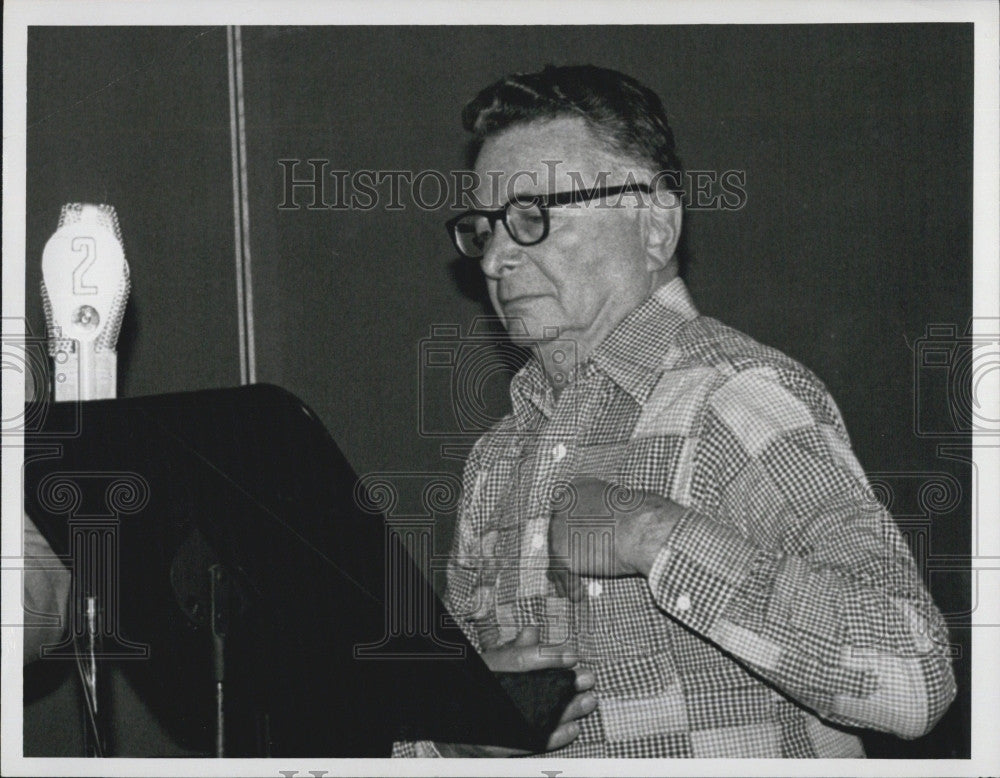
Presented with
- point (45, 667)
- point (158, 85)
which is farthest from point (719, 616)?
point (158, 85)

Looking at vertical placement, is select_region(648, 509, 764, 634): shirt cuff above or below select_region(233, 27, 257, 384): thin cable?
below

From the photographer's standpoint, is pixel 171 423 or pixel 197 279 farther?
pixel 197 279

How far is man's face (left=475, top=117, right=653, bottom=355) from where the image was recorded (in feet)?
5.55

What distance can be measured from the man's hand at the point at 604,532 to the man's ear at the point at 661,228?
0.38 m

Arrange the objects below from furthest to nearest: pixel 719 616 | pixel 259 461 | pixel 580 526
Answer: pixel 580 526 < pixel 719 616 < pixel 259 461

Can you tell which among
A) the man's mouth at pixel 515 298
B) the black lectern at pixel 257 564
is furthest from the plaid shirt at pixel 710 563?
the black lectern at pixel 257 564

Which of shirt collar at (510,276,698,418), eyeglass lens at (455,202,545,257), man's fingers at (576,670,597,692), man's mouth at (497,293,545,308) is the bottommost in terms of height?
man's fingers at (576,670,597,692)

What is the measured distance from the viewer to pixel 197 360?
188cm

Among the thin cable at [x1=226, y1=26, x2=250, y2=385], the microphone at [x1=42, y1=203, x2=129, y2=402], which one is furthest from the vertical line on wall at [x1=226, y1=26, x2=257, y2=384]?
the microphone at [x1=42, y1=203, x2=129, y2=402]

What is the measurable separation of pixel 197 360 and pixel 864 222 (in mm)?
1108

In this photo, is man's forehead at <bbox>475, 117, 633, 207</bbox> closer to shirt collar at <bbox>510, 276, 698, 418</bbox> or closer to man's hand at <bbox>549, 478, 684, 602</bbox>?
A: shirt collar at <bbox>510, 276, 698, 418</bbox>

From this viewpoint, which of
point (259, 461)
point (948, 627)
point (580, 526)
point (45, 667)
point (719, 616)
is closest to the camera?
point (259, 461)

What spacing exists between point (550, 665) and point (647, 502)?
26cm

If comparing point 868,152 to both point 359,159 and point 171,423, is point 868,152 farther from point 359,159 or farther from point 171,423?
point 171,423
